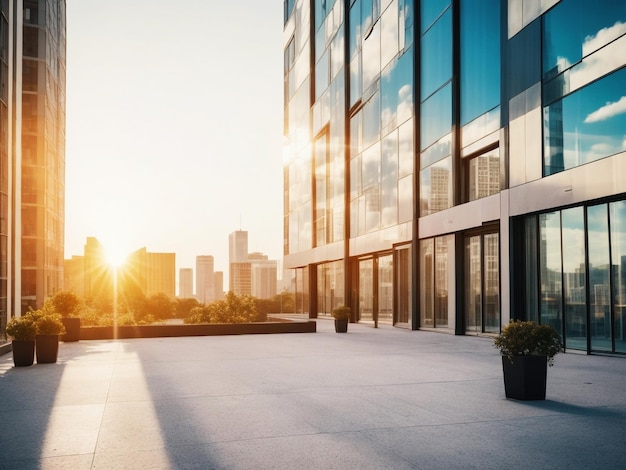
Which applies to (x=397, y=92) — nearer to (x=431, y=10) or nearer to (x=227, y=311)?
(x=431, y=10)

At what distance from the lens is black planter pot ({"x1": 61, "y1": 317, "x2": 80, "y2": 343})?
81.0ft

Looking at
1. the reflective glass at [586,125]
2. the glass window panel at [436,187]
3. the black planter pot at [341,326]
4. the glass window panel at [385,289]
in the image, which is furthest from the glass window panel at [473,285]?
the glass window panel at [385,289]

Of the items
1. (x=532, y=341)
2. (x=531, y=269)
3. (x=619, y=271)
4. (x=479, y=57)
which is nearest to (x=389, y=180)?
(x=479, y=57)

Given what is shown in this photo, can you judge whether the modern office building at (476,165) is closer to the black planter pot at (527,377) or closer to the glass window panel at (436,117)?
the glass window panel at (436,117)

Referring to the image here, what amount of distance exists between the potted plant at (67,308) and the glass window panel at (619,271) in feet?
60.9

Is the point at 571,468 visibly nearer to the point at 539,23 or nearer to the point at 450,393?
the point at 450,393

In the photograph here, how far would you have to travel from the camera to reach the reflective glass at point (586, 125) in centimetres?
1734

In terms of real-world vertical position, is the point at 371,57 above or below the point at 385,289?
above

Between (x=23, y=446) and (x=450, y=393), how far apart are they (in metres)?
6.73

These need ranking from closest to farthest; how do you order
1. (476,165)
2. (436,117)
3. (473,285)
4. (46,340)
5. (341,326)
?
(46,340)
(476,165)
(473,285)
(436,117)
(341,326)

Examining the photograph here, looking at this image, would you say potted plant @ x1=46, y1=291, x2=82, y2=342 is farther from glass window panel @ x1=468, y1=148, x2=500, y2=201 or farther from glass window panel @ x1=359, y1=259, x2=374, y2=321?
glass window panel @ x1=359, y1=259, x2=374, y2=321

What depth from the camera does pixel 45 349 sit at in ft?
53.9

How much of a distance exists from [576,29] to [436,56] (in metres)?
9.98

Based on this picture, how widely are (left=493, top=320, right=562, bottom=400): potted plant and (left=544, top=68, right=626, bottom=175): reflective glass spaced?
9119mm
